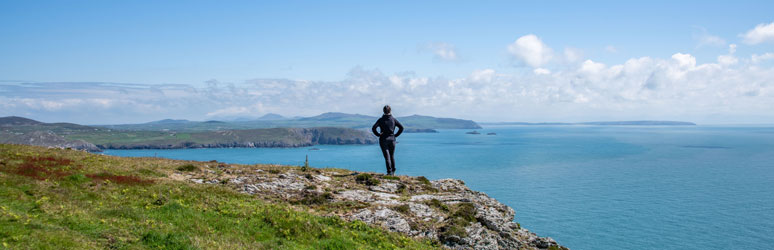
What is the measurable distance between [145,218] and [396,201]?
10.3 m

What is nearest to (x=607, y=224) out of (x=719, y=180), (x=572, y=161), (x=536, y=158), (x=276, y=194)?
(x=719, y=180)

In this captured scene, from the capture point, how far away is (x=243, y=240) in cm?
1238

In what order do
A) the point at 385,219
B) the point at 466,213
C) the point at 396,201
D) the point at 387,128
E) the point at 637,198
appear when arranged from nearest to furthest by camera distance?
the point at 385,219 < the point at 466,213 < the point at 396,201 < the point at 387,128 < the point at 637,198

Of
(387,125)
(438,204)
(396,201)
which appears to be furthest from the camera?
(387,125)

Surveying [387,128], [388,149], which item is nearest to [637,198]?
→ [388,149]

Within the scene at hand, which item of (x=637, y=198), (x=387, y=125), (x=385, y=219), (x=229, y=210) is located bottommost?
(x=637, y=198)

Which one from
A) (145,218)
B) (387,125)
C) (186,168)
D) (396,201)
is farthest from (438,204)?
(186,168)

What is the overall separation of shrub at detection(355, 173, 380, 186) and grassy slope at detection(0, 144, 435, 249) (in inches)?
254

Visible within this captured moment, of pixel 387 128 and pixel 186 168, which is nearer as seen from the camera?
pixel 186 168

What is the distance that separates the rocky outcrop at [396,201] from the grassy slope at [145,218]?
149 centimetres

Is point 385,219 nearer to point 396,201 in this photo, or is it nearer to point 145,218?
point 396,201

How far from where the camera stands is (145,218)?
13.4m

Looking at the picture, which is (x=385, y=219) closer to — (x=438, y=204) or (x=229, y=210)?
(x=438, y=204)

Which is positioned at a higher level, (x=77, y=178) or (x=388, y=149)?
(x=388, y=149)
